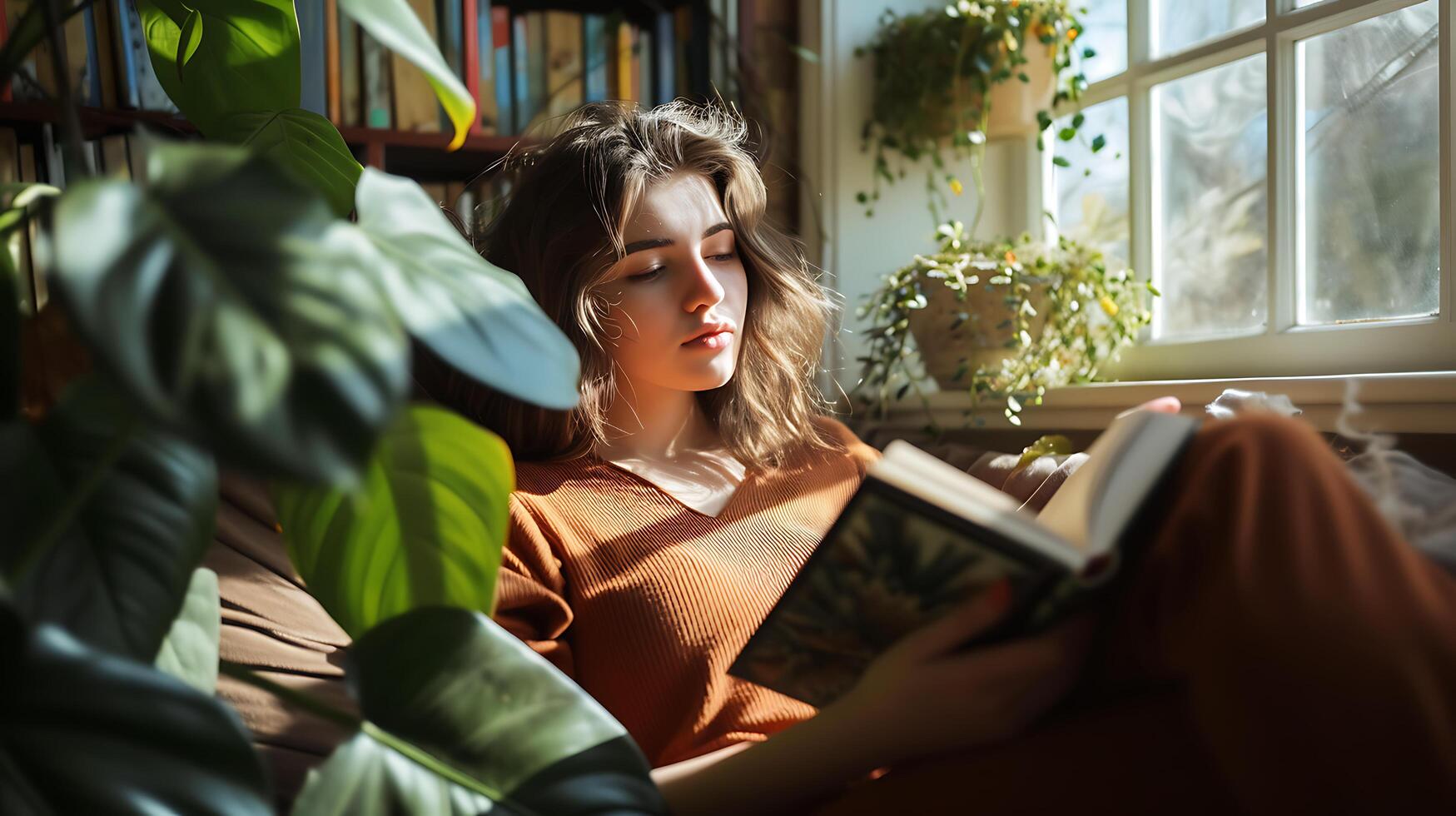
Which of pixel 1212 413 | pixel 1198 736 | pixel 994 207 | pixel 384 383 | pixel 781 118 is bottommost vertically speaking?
pixel 1198 736

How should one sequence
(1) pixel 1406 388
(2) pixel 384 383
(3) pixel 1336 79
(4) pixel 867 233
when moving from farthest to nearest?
(4) pixel 867 233 → (3) pixel 1336 79 → (1) pixel 1406 388 → (2) pixel 384 383

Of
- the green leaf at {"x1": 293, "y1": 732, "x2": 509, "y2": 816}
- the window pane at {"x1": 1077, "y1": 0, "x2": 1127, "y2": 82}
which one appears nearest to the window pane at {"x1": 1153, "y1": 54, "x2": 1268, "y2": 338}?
the window pane at {"x1": 1077, "y1": 0, "x2": 1127, "y2": 82}

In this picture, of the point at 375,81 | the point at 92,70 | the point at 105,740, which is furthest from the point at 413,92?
the point at 105,740

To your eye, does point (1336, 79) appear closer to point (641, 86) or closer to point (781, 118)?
point (781, 118)

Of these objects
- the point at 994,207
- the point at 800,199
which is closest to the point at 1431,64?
the point at 994,207

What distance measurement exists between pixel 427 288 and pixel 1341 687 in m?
0.48

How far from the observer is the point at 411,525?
0.62 meters

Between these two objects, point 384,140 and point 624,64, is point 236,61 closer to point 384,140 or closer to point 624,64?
point 384,140

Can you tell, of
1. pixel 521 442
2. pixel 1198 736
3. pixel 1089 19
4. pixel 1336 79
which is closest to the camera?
pixel 1198 736

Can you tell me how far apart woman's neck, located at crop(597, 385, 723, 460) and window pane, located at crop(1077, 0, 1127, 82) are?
1064mm

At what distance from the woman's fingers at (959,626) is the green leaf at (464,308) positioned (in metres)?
0.28

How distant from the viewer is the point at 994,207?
2.21 m

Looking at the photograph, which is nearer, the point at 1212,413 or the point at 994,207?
the point at 1212,413

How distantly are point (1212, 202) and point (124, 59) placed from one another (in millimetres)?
1774
